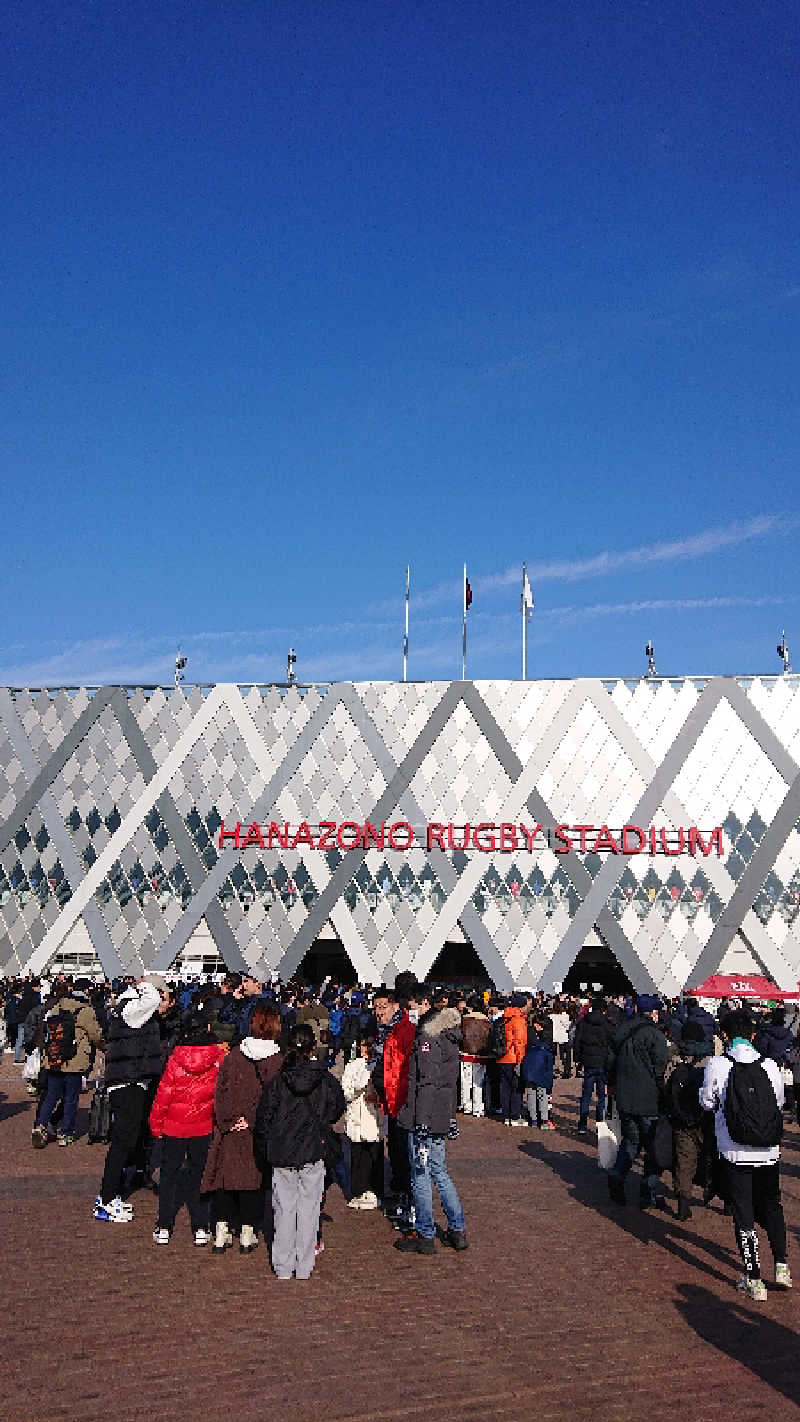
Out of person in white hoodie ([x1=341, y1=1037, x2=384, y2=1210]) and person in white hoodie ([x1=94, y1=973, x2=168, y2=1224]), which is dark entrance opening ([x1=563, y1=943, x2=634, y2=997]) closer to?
person in white hoodie ([x1=341, y1=1037, x2=384, y2=1210])

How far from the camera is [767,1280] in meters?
8.16

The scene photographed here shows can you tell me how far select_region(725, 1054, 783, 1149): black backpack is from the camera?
7809 millimetres

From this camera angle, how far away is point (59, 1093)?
523 inches

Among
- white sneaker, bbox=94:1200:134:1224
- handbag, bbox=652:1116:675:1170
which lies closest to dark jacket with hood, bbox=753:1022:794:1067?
handbag, bbox=652:1116:675:1170

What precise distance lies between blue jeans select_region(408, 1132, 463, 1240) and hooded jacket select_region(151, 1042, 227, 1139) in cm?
175

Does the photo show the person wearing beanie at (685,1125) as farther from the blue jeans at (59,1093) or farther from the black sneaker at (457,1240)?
the blue jeans at (59,1093)

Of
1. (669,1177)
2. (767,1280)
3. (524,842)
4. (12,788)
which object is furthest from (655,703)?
(767,1280)

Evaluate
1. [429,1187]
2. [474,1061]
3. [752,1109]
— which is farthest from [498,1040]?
[752,1109]

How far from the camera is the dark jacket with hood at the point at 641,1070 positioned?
33.9ft

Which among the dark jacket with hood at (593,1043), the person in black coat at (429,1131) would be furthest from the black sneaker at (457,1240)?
the dark jacket with hood at (593,1043)

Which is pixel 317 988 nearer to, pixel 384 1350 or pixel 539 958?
pixel 539 958

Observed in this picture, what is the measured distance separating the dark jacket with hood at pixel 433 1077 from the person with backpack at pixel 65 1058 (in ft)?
18.0

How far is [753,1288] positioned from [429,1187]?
254 cm

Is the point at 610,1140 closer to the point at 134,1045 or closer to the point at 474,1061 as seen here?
the point at 134,1045
